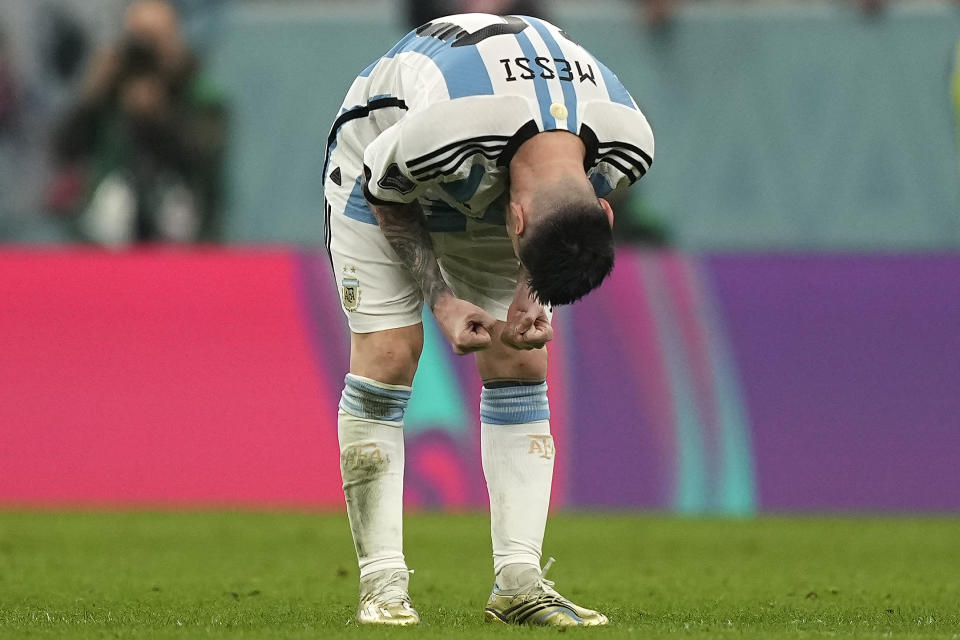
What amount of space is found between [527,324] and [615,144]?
1.73ft

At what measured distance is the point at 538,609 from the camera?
4.39m

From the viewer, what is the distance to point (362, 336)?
4469 mm

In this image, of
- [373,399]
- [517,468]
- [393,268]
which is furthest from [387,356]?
[517,468]

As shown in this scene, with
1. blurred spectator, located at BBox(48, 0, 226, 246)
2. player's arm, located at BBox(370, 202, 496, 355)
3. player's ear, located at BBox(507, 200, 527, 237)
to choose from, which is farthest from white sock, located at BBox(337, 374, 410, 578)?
blurred spectator, located at BBox(48, 0, 226, 246)

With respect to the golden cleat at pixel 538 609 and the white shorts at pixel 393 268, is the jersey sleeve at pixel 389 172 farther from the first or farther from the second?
the golden cleat at pixel 538 609

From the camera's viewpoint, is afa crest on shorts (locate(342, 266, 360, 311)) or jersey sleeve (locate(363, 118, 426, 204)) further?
afa crest on shorts (locate(342, 266, 360, 311))

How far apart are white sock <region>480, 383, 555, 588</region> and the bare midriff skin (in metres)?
0.08

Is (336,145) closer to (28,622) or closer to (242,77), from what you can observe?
(28,622)

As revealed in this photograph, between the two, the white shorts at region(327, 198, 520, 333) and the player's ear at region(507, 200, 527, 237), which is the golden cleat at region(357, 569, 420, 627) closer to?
the white shorts at region(327, 198, 520, 333)

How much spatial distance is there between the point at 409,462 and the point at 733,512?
6.18 feet

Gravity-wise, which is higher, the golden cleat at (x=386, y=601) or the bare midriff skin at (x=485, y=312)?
the bare midriff skin at (x=485, y=312)

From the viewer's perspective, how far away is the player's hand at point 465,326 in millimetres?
4078

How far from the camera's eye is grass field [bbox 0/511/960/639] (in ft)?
14.4

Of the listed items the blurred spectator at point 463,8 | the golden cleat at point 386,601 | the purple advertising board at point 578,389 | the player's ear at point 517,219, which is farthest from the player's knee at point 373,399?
the blurred spectator at point 463,8
